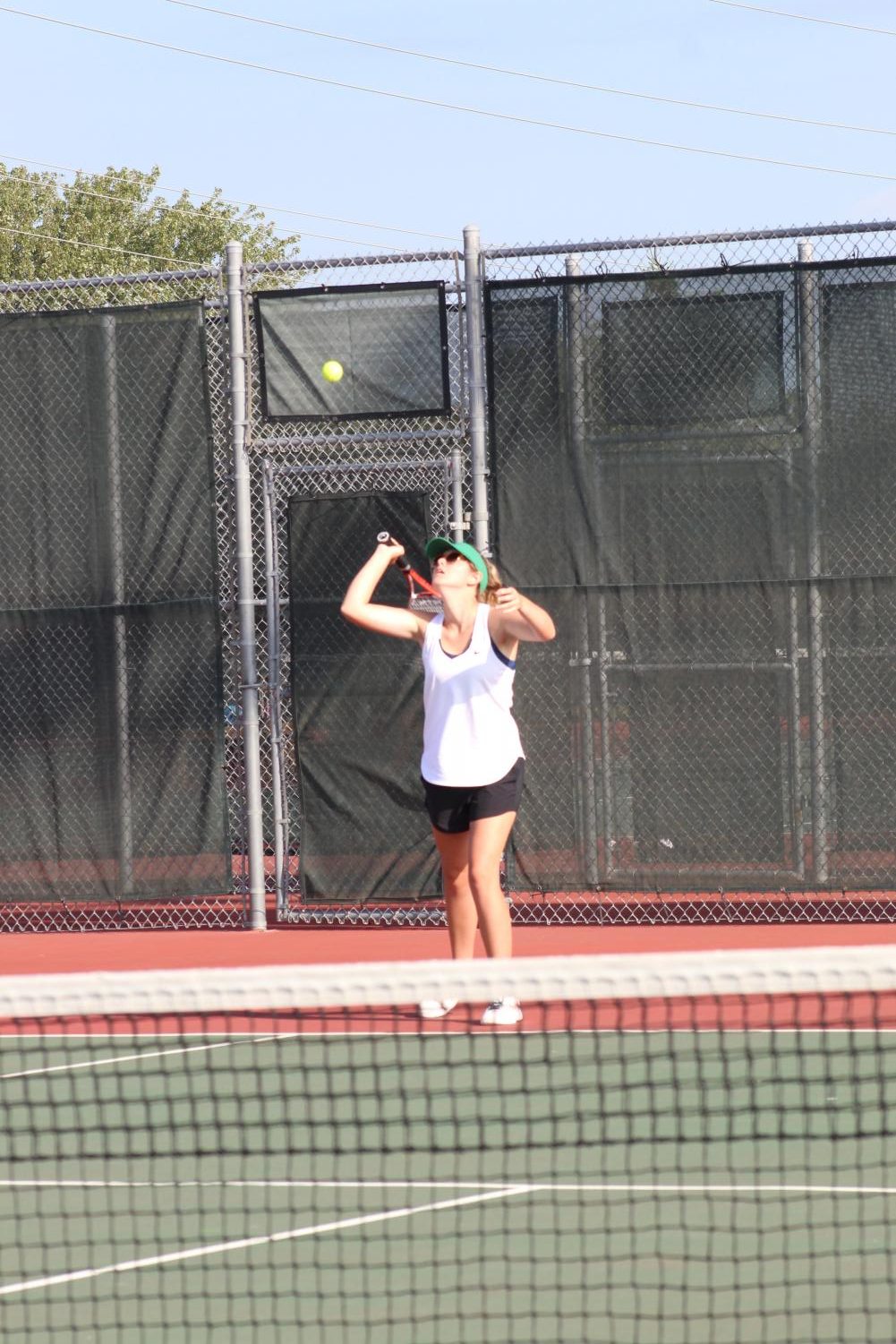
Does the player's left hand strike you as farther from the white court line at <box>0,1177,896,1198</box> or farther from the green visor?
the white court line at <box>0,1177,896,1198</box>

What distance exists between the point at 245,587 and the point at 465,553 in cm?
303

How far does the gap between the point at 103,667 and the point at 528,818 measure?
229 cm

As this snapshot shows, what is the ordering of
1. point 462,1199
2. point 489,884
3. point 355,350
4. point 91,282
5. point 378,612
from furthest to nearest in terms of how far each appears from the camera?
point 91,282, point 355,350, point 378,612, point 489,884, point 462,1199

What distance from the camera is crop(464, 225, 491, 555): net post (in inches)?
360

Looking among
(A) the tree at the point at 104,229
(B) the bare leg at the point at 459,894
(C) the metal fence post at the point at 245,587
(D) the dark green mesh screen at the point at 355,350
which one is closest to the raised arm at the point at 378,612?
(B) the bare leg at the point at 459,894

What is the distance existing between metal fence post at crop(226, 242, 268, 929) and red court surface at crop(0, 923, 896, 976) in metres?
0.41

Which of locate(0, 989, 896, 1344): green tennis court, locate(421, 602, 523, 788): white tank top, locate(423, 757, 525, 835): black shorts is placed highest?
locate(421, 602, 523, 788): white tank top

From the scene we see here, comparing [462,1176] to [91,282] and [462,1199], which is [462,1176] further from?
[91,282]

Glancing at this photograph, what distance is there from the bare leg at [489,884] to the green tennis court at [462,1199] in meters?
0.38

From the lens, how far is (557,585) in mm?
9102

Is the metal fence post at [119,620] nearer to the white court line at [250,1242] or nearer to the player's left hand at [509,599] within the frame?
the player's left hand at [509,599]

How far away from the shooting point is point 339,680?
9.41m

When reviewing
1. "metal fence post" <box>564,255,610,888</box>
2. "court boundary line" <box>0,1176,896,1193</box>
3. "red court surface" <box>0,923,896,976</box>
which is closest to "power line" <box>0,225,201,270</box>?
"metal fence post" <box>564,255,610,888</box>

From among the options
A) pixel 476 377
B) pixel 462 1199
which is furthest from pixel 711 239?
pixel 462 1199
